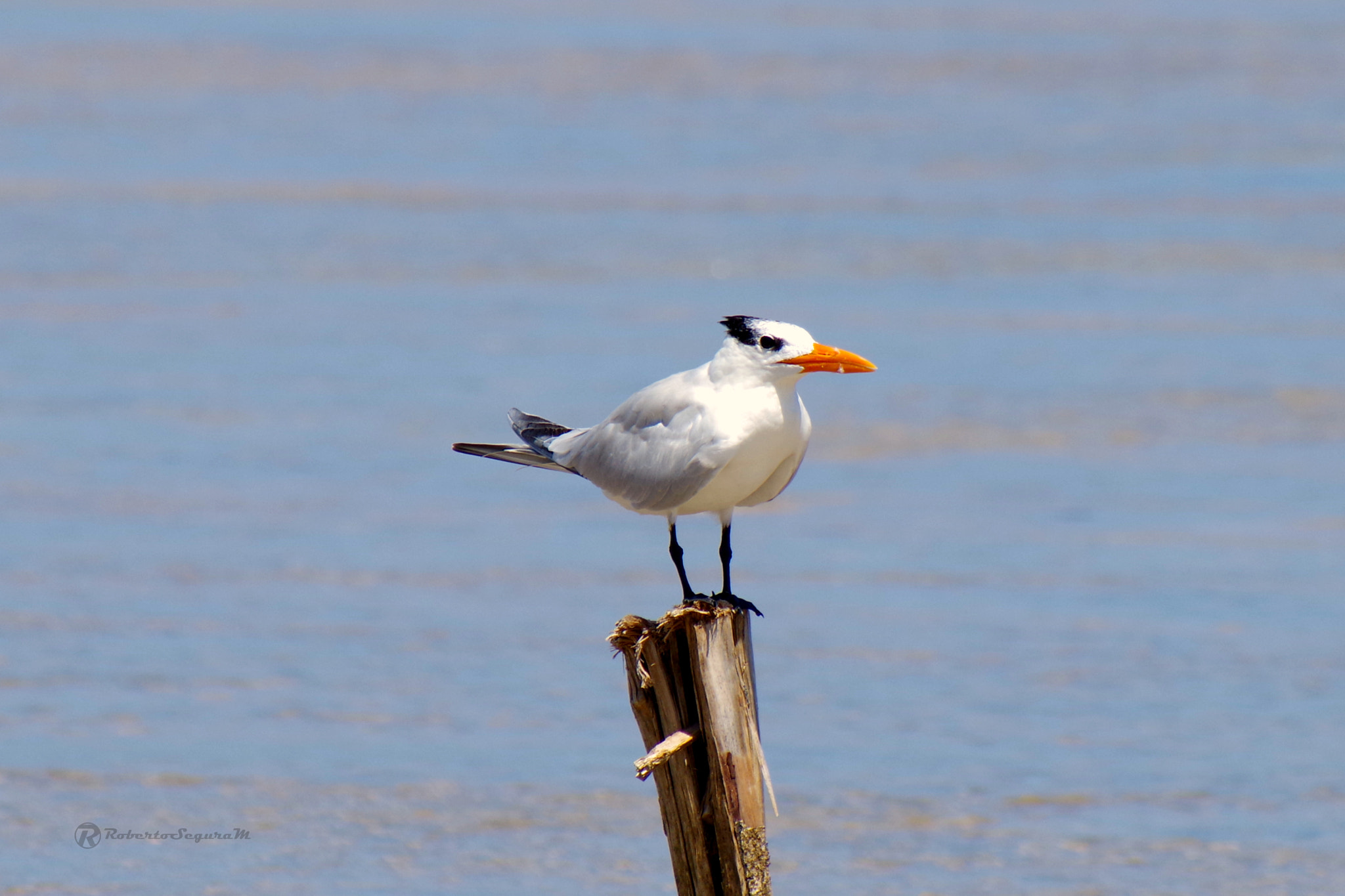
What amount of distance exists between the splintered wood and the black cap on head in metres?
0.73

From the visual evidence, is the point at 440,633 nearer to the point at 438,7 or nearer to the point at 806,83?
the point at 806,83

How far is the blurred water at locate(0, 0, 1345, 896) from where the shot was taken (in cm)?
742

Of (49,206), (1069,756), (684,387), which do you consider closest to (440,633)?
(1069,756)

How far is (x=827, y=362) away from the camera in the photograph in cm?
506

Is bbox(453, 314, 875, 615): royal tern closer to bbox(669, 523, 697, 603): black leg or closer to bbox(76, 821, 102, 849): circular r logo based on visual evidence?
bbox(669, 523, 697, 603): black leg

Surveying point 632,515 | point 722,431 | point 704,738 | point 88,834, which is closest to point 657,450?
point 722,431

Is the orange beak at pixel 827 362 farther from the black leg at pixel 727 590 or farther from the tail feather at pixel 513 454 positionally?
the tail feather at pixel 513 454

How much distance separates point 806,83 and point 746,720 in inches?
912

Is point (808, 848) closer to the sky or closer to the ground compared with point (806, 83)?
closer to the ground

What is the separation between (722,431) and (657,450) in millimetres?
241

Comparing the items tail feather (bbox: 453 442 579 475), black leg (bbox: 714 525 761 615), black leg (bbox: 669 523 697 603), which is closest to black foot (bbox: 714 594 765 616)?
black leg (bbox: 714 525 761 615)

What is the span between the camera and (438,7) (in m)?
37.2

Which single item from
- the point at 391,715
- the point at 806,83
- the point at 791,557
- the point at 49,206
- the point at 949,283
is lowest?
the point at 391,715

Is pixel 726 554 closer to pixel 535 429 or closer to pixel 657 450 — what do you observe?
pixel 657 450
